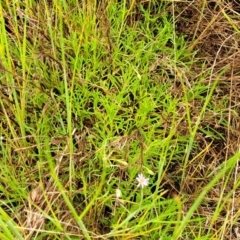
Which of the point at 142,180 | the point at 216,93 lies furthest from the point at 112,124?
the point at 216,93

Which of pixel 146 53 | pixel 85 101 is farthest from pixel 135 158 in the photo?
pixel 146 53

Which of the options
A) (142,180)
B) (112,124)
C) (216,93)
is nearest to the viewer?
(142,180)

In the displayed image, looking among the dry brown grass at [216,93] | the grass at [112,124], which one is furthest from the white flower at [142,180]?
the dry brown grass at [216,93]

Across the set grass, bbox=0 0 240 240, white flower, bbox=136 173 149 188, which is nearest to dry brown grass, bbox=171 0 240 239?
grass, bbox=0 0 240 240

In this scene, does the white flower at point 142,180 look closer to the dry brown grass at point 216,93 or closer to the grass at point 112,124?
the grass at point 112,124

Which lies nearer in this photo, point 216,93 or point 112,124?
point 112,124

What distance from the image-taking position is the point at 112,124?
4.21 feet

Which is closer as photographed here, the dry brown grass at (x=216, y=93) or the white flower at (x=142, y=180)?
the white flower at (x=142, y=180)

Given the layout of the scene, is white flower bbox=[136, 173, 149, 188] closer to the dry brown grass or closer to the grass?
the grass

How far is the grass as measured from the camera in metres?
1.19

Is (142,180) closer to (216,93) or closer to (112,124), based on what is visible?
(112,124)

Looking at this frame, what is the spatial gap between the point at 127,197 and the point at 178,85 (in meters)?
0.38

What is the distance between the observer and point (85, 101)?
134cm

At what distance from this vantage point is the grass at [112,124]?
3.91 feet
